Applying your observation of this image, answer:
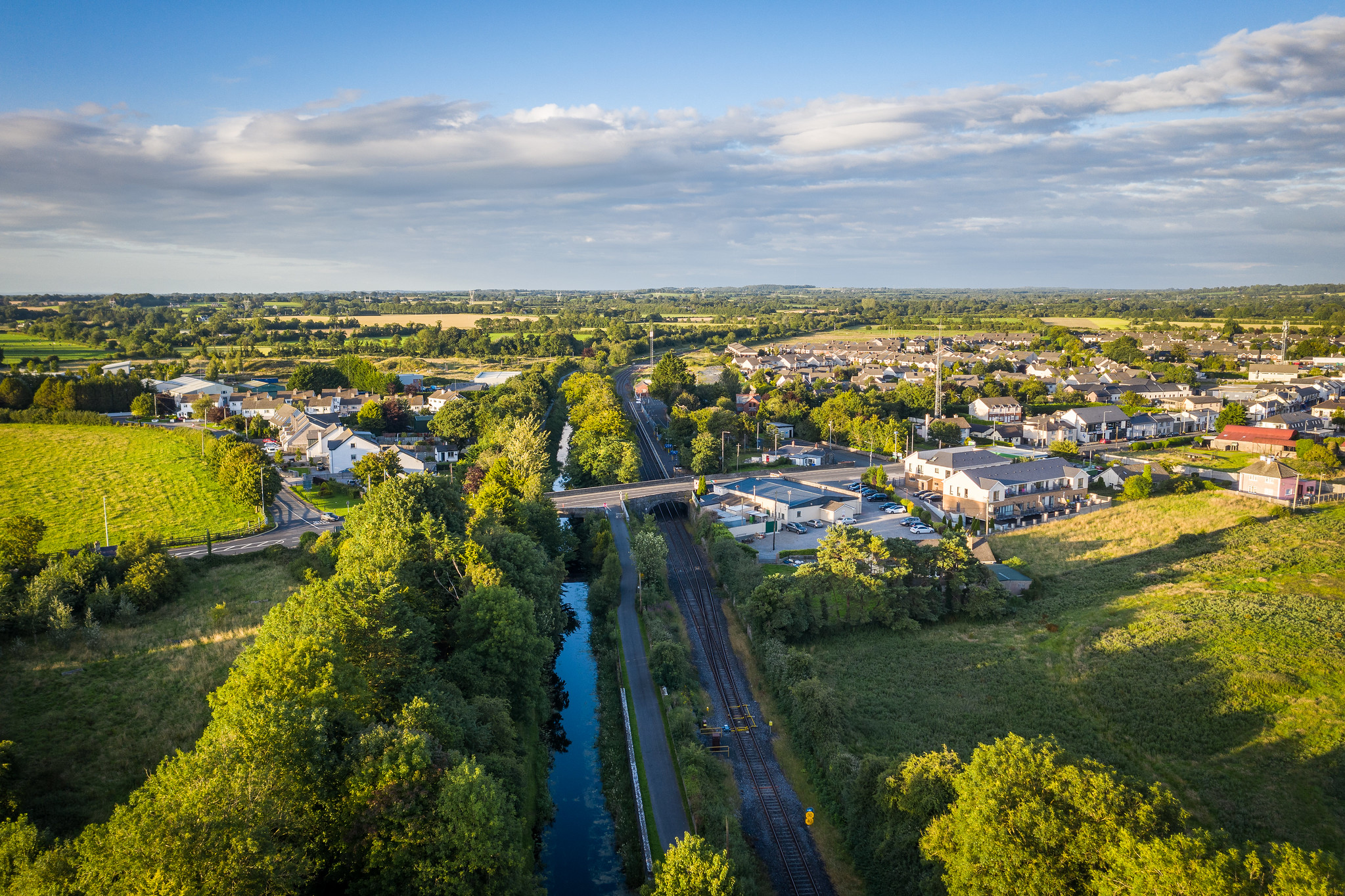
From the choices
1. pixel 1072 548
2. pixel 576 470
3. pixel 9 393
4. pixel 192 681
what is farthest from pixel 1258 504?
pixel 9 393

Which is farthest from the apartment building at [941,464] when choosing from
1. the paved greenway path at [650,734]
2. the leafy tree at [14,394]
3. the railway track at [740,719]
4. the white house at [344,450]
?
the leafy tree at [14,394]

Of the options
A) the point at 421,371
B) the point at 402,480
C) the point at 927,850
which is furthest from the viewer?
the point at 421,371

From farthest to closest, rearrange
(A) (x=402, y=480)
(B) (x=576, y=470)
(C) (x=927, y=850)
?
(B) (x=576, y=470) < (A) (x=402, y=480) < (C) (x=927, y=850)

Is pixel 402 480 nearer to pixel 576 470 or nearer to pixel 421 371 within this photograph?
pixel 576 470

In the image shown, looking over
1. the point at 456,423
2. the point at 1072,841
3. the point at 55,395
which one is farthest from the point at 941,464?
the point at 55,395

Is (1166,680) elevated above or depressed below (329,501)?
below

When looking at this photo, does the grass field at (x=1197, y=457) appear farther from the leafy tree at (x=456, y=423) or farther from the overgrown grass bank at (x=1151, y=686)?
the leafy tree at (x=456, y=423)

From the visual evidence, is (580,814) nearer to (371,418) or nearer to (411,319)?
(371,418)
